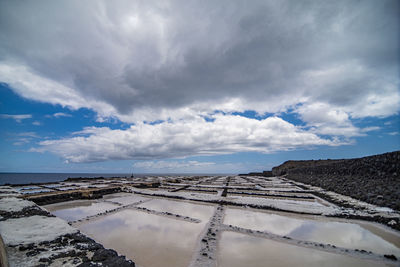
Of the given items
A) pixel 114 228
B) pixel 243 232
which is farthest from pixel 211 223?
pixel 114 228

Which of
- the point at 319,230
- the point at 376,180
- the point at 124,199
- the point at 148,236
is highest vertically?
the point at 376,180

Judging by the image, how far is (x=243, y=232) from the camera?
5648mm

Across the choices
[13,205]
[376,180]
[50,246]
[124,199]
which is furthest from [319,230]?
[13,205]

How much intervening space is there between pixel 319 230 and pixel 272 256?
10.7ft

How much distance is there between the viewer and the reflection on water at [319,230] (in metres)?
4.80

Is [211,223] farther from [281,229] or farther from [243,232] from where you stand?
[281,229]

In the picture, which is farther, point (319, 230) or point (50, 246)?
point (319, 230)

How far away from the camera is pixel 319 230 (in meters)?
5.99

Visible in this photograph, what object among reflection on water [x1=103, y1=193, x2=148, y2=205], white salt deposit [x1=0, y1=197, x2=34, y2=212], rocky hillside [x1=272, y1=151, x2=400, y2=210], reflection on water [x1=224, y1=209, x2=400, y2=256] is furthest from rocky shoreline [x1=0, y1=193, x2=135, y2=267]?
rocky hillside [x1=272, y1=151, x2=400, y2=210]

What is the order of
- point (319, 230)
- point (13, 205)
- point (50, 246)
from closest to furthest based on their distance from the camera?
1. point (50, 246)
2. point (319, 230)
3. point (13, 205)

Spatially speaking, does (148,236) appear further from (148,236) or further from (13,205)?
(13,205)

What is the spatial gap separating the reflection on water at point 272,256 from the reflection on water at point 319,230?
3.19 ft

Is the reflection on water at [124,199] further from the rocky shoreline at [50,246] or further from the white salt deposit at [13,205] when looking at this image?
the rocky shoreline at [50,246]

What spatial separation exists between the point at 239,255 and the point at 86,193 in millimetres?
13216
